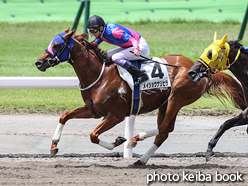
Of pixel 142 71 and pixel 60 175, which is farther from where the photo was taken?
pixel 142 71

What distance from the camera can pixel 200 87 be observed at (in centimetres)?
773

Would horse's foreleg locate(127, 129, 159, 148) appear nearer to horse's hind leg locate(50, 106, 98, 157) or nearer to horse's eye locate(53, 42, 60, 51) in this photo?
horse's hind leg locate(50, 106, 98, 157)

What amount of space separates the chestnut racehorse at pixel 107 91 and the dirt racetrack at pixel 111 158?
40cm

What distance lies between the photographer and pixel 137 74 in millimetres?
7445

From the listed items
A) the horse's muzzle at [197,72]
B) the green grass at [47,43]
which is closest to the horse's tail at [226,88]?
the horse's muzzle at [197,72]

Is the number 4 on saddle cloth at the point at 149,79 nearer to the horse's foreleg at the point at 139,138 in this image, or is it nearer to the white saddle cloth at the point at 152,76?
the white saddle cloth at the point at 152,76

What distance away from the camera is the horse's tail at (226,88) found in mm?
7934

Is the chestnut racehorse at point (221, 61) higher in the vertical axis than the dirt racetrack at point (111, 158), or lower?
higher

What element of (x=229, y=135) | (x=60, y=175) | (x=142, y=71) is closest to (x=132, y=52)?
(x=142, y=71)

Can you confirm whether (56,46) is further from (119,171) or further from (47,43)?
(47,43)

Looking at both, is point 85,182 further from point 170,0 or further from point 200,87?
point 170,0

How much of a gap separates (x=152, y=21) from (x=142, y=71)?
12286mm

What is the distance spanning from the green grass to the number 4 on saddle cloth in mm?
3911

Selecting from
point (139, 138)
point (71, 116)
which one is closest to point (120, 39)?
point (71, 116)
